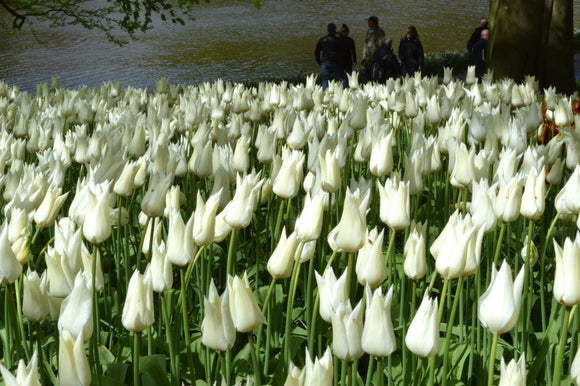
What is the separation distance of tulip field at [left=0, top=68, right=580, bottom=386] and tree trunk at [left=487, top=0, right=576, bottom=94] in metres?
4.25

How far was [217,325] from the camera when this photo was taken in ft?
5.21

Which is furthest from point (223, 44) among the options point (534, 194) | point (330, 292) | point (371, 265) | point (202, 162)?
point (330, 292)

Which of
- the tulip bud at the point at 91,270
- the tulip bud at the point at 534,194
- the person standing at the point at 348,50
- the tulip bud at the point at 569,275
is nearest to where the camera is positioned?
the tulip bud at the point at 569,275

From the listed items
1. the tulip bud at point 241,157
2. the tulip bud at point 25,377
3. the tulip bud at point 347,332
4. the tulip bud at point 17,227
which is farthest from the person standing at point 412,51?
the tulip bud at point 25,377

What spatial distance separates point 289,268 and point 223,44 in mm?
29239

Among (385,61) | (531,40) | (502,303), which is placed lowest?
(385,61)

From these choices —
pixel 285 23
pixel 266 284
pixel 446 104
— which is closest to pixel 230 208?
pixel 266 284

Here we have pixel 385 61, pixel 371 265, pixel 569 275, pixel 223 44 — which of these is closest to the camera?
pixel 569 275

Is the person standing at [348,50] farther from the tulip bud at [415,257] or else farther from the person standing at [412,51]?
the tulip bud at [415,257]

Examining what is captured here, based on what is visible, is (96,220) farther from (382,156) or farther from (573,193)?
(573,193)

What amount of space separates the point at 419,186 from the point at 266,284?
3.14 feet

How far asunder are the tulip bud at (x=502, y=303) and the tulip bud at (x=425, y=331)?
11cm

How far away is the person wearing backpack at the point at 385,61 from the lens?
1357 centimetres

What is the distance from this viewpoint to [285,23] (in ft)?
126
